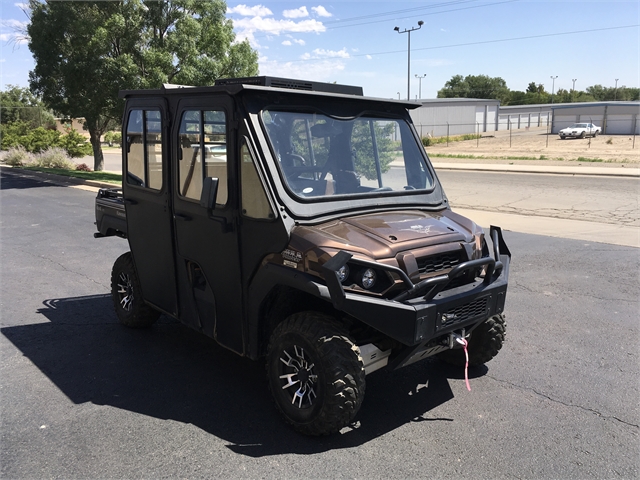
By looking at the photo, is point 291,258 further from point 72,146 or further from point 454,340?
point 72,146

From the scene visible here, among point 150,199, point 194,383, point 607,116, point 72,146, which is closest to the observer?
point 194,383

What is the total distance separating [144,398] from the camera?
443 cm

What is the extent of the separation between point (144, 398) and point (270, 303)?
132 centimetres

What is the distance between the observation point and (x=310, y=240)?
369cm

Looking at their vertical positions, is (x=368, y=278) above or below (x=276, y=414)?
above

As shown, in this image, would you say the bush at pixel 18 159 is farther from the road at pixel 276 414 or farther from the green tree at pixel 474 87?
the green tree at pixel 474 87

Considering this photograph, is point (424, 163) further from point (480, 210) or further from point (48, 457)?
point (480, 210)

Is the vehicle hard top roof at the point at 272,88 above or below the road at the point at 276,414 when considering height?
above

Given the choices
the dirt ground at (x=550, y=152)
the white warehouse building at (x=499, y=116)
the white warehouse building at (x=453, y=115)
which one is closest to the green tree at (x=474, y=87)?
the white warehouse building at (x=499, y=116)

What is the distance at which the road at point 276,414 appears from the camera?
3537 millimetres

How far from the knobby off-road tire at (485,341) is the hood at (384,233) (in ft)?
3.00

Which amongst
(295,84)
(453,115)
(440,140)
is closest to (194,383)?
(295,84)

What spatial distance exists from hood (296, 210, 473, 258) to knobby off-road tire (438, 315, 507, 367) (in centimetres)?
92

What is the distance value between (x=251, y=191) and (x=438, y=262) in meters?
1.41
